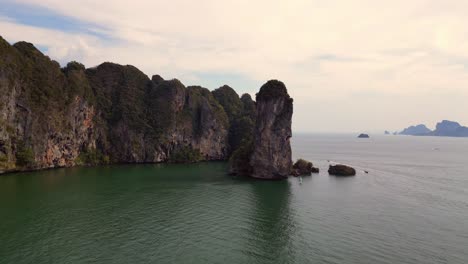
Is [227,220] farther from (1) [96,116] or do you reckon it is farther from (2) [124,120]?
(1) [96,116]

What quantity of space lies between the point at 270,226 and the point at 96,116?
110 metres

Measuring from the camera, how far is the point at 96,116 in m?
143

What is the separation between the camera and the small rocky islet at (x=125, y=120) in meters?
105

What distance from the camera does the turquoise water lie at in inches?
1767

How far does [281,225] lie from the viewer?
58.8 m

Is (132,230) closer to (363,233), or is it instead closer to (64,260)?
(64,260)

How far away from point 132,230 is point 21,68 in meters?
88.7

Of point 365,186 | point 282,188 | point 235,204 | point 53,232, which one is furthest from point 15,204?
point 365,186

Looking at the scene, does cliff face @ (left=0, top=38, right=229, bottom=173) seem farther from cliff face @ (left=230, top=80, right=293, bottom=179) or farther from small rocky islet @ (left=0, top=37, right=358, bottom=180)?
cliff face @ (left=230, top=80, right=293, bottom=179)

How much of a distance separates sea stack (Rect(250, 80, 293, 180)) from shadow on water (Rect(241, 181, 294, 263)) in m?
14.2

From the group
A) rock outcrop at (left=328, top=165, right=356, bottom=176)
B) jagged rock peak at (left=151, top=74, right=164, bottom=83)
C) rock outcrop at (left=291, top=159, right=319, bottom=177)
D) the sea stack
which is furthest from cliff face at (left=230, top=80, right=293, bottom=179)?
jagged rock peak at (left=151, top=74, right=164, bottom=83)

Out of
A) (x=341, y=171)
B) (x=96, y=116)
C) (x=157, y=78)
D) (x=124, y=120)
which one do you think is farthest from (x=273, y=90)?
(x=96, y=116)

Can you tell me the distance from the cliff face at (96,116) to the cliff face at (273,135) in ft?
178

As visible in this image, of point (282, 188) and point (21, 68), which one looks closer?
point (282, 188)
